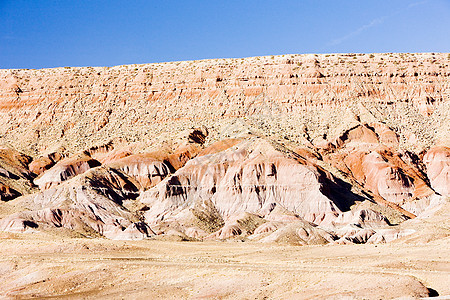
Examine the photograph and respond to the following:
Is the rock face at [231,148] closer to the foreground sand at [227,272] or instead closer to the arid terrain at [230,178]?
the arid terrain at [230,178]

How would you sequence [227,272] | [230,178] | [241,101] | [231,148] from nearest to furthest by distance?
[227,272] → [230,178] → [231,148] → [241,101]

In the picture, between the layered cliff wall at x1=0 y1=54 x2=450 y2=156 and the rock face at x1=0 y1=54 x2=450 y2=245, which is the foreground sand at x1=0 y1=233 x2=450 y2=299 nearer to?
the rock face at x1=0 y1=54 x2=450 y2=245

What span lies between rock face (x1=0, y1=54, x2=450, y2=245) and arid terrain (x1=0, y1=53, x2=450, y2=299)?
13.7 inches

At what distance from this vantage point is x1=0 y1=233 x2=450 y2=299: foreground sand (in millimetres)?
43094

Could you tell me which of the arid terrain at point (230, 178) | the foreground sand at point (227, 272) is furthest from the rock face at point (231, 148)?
the foreground sand at point (227, 272)

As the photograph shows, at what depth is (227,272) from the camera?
163 ft

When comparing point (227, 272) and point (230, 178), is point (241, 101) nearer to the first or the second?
point (230, 178)

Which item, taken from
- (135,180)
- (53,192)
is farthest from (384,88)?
(53,192)

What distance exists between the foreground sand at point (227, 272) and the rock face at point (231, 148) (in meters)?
15.7

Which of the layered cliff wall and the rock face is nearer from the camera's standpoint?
the rock face

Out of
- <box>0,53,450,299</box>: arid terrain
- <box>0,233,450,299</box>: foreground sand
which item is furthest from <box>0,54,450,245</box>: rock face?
<box>0,233,450,299</box>: foreground sand

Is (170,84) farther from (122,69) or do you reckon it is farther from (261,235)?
(261,235)

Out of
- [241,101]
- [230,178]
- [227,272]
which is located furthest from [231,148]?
[227,272]

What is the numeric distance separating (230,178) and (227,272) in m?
57.6
